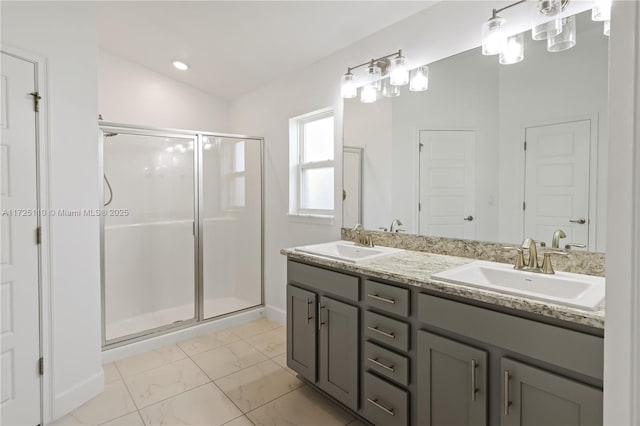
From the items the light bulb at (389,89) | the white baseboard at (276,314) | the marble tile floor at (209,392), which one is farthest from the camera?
the white baseboard at (276,314)

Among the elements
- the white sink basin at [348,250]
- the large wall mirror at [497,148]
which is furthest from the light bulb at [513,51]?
the white sink basin at [348,250]

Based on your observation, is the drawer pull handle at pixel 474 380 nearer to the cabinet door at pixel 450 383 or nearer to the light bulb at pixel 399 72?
the cabinet door at pixel 450 383

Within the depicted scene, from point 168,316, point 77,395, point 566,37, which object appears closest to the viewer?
point 566,37

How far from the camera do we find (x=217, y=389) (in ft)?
7.34

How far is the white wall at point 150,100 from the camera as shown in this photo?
11.0ft

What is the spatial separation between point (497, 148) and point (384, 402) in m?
1.45

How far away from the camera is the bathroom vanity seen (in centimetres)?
112

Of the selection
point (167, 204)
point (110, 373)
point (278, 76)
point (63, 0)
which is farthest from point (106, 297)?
point (278, 76)

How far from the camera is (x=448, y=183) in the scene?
2.07 metres

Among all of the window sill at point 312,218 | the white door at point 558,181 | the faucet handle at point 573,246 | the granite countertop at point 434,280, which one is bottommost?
the granite countertop at point 434,280

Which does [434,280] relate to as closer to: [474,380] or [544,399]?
[474,380]

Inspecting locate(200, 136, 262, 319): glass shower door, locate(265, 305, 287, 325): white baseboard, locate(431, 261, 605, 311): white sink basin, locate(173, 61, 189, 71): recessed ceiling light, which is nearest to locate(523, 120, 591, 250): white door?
locate(431, 261, 605, 311): white sink basin

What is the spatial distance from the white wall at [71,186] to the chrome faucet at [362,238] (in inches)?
67.9

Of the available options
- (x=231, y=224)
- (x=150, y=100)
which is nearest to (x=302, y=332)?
(x=231, y=224)
